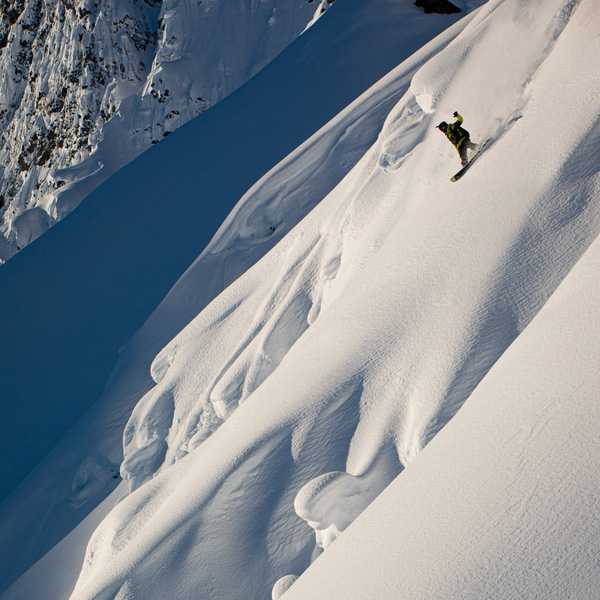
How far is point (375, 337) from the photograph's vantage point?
32.1ft

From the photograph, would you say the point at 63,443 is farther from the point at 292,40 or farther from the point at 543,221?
the point at 292,40

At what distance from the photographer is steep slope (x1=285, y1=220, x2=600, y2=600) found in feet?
16.7

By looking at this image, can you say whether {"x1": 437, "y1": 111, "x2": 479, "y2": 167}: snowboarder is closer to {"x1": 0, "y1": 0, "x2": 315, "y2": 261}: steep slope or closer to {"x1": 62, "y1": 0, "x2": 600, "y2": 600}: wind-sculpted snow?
{"x1": 62, "y1": 0, "x2": 600, "y2": 600}: wind-sculpted snow

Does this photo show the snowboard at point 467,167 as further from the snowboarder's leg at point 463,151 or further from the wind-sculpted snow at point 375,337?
the wind-sculpted snow at point 375,337

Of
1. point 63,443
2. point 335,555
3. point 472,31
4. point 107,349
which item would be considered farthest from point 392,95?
point 335,555

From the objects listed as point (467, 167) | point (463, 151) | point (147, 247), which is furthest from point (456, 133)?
point (147, 247)

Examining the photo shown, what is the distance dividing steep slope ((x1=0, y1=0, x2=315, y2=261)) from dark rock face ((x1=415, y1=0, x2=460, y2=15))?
4587mm

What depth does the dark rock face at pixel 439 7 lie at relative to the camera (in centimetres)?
2133

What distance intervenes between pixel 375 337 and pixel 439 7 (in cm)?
1473

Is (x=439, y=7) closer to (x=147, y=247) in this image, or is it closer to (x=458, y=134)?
(x=147, y=247)

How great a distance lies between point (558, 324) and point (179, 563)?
5248 mm

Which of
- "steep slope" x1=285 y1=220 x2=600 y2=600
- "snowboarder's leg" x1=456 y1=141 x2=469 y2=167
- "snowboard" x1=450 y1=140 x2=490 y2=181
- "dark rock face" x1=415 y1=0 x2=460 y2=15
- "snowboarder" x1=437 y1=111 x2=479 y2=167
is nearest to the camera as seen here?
"steep slope" x1=285 y1=220 x2=600 y2=600

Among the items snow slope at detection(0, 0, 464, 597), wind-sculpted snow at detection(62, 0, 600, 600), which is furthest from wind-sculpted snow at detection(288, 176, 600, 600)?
snow slope at detection(0, 0, 464, 597)

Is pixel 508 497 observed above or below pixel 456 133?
below
